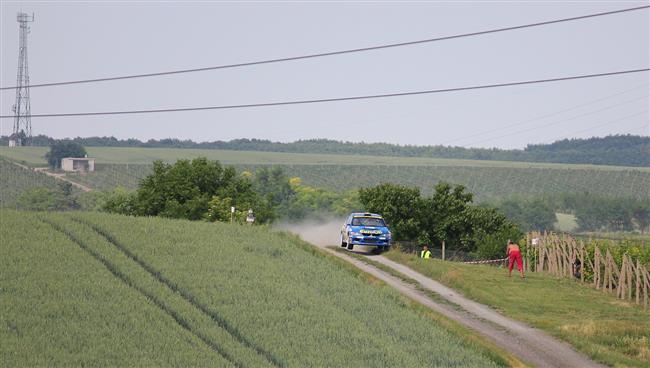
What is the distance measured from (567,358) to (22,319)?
18.4 m

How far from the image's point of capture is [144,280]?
47.5 m

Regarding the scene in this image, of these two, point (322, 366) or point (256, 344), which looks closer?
point (322, 366)

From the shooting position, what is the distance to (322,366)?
113 ft

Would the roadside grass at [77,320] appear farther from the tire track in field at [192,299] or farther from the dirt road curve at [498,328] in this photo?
the dirt road curve at [498,328]

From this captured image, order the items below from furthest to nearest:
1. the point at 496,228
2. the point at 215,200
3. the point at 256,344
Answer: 1. the point at 215,200
2. the point at 496,228
3. the point at 256,344

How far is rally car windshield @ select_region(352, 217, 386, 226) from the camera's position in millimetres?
68375

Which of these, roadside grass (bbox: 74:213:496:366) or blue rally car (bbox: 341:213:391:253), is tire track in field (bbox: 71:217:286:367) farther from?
blue rally car (bbox: 341:213:391:253)

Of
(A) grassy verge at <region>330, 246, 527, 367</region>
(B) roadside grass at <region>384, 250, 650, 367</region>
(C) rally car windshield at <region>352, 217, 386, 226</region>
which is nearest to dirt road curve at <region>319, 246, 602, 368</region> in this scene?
(A) grassy verge at <region>330, 246, 527, 367</region>

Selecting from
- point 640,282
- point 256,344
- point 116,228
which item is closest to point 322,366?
point 256,344

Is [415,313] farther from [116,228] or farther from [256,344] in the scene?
[116,228]

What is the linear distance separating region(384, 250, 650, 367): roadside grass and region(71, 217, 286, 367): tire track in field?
1185cm

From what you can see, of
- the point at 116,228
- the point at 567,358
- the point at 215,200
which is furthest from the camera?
the point at 215,200

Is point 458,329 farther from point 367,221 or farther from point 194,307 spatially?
point 367,221

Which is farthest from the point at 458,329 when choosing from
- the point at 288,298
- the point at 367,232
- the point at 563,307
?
the point at 367,232
